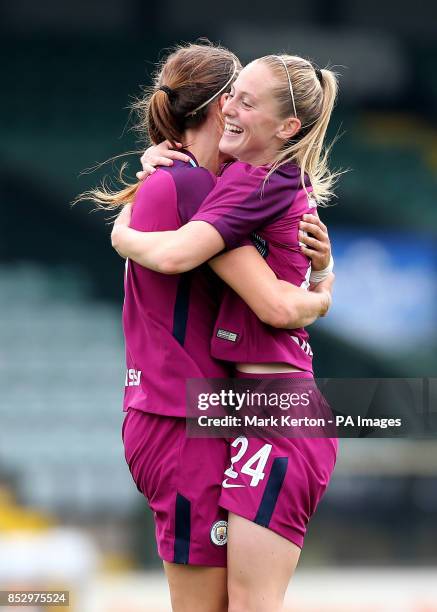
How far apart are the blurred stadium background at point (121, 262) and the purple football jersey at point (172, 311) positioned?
5225 mm

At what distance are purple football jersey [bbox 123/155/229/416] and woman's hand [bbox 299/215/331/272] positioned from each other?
0.22m

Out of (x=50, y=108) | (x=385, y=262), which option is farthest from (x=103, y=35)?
(x=385, y=262)

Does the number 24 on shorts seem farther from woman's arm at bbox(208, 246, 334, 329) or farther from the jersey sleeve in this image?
the jersey sleeve

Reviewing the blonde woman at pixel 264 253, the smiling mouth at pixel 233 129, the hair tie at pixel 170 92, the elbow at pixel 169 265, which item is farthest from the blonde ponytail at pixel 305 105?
the elbow at pixel 169 265

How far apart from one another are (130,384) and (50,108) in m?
8.37

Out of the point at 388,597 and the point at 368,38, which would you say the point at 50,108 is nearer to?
the point at 368,38

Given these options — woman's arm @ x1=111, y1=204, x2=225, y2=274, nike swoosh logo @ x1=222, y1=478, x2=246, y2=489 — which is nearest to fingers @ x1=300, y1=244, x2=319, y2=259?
woman's arm @ x1=111, y1=204, x2=225, y2=274

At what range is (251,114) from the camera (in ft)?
8.27

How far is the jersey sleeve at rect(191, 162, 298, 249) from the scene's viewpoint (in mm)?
2412

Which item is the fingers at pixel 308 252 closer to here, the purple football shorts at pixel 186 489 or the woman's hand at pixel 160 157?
the woman's hand at pixel 160 157

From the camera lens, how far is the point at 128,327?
2.61 meters

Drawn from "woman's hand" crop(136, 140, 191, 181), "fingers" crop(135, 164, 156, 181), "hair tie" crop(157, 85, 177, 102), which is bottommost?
"fingers" crop(135, 164, 156, 181)

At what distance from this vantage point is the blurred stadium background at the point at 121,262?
7.88m

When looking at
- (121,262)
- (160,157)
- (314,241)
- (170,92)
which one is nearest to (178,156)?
(160,157)
